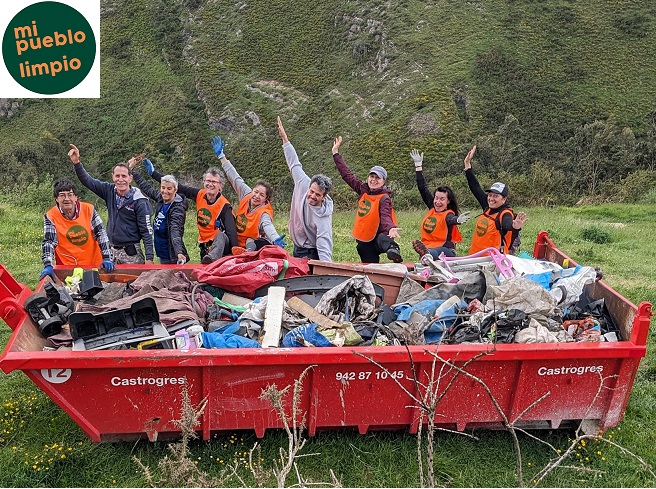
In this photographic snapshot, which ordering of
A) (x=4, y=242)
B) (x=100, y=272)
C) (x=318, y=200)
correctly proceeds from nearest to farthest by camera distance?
(x=100, y=272) < (x=318, y=200) < (x=4, y=242)

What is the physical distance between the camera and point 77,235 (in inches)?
233

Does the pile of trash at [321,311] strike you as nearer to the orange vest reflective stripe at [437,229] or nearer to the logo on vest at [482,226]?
the logo on vest at [482,226]

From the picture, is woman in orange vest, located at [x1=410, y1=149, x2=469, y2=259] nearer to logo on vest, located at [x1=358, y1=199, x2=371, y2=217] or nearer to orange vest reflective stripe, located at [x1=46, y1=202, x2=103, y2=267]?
logo on vest, located at [x1=358, y1=199, x2=371, y2=217]

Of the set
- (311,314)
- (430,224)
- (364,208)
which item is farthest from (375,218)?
(311,314)

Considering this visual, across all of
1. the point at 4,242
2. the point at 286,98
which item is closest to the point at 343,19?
the point at 286,98

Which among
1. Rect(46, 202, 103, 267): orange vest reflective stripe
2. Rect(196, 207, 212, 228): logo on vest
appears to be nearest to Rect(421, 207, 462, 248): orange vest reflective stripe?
Rect(196, 207, 212, 228): logo on vest

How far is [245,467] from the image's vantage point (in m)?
4.25

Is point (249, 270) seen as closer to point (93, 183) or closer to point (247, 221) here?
point (247, 221)

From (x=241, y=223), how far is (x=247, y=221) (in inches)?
3.7

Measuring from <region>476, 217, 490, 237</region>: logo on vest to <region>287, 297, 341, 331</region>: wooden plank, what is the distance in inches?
107

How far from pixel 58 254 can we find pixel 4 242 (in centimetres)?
552

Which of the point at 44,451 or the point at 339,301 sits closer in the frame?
the point at 44,451

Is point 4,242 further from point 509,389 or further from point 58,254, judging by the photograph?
point 509,389

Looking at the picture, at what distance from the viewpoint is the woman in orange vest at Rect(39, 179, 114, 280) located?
5.75m
